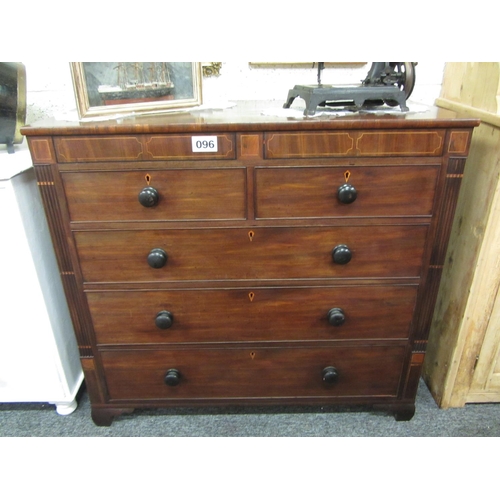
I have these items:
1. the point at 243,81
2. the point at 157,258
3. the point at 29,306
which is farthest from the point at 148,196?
the point at 243,81

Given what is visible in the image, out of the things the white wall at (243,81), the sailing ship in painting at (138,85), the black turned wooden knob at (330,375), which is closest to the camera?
the sailing ship in painting at (138,85)

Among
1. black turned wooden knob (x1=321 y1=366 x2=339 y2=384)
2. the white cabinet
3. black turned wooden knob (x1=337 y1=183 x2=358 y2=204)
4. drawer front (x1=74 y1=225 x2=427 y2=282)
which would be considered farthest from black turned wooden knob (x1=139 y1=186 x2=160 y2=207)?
black turned wooden knob (x1=321 y1=366 x2=339 y2=384)

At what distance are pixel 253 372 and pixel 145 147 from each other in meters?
0.82

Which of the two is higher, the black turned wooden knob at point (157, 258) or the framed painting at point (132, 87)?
the framed painting at point (132, 87)

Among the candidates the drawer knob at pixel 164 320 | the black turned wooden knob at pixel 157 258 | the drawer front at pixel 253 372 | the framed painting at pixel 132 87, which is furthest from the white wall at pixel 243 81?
the drawer front at pixel 253 372

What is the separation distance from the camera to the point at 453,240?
146 cm

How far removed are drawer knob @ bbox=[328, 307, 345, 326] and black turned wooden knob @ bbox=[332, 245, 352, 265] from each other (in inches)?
7.0

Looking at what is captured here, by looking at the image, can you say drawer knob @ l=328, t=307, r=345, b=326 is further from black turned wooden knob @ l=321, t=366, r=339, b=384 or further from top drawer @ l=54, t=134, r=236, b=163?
top drawer @ l=54, t=134, r=236, b=163

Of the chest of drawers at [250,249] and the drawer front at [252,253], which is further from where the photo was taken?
the drawer front at [252,253]

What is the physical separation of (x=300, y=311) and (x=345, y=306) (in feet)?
0.47

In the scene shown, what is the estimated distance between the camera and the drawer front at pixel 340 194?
3.57 feet

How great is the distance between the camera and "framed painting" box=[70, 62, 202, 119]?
110 cm

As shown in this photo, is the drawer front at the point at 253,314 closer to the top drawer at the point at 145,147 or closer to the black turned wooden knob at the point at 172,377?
the black turned wooden knob at the point at 172,377
